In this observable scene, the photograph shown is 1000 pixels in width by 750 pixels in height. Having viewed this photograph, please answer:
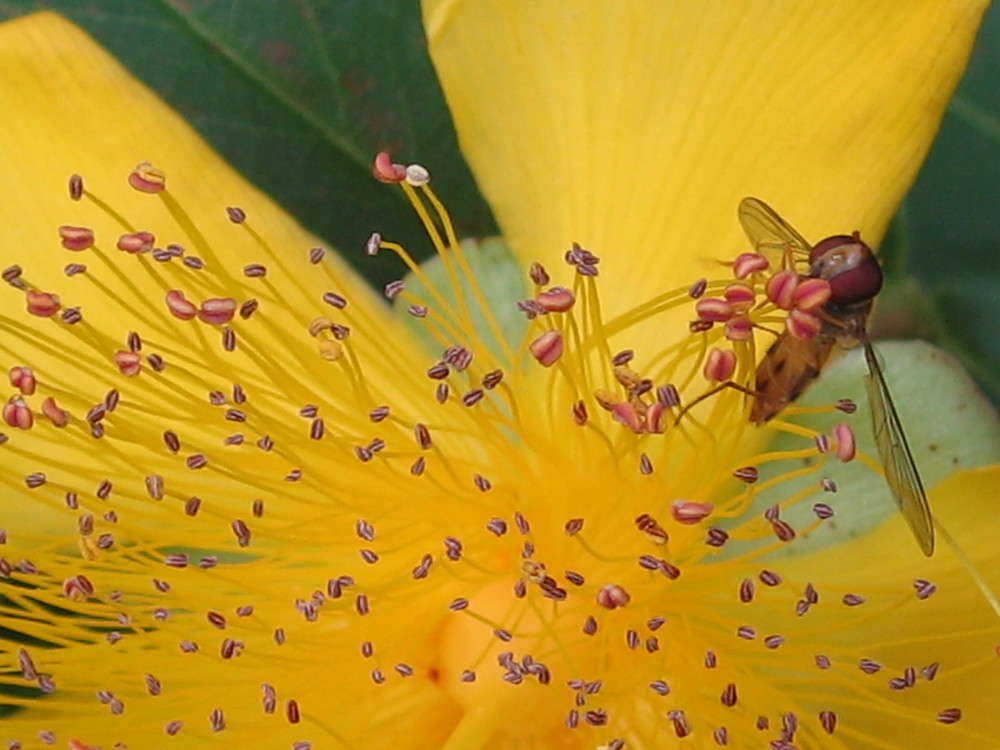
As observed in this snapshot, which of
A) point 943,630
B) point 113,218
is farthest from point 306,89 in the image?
point 943,630

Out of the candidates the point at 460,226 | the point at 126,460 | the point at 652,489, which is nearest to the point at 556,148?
the point at 460,226

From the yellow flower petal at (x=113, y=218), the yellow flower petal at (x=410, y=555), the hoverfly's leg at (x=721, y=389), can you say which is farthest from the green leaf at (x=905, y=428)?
the yellow flower petal at (x=113, y=218)

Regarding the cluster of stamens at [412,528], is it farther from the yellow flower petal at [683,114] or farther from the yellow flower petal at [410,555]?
the yellow flower petal at [683,114]

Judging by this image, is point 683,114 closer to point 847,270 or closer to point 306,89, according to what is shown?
point 847,270

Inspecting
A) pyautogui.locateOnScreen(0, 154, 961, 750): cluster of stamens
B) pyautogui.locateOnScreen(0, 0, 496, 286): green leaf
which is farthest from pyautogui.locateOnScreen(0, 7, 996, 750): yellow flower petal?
pyautogui.locateOnScreen(0, 0, 496, 286): green leaf

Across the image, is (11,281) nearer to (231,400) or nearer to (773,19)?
(231,400)

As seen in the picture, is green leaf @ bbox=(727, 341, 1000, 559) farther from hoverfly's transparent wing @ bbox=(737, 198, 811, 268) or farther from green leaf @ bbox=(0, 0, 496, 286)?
green leaf @ bbox=(0, 0, 496, 286)
